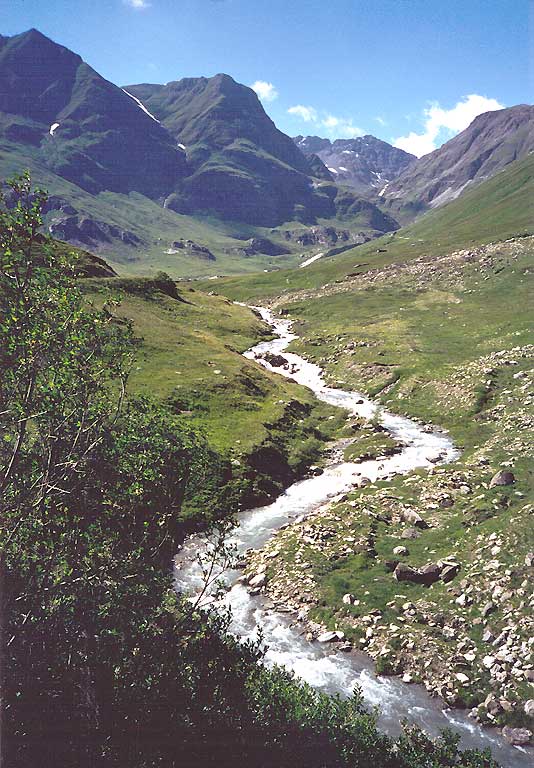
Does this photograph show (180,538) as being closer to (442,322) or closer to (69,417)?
(69,417)

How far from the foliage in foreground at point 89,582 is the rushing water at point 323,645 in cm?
188

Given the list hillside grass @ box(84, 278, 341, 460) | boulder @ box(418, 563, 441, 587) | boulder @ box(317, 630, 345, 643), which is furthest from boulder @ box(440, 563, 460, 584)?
hillside grass @ box(84, 278, 341, 460)

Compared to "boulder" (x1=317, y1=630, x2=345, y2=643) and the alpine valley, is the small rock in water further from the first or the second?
"boulder" (x1=317, y1=630, x2=345, y2=643)

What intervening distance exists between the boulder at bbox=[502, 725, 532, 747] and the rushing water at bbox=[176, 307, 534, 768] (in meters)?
0.23

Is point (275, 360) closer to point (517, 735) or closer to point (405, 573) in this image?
point (405, 573)

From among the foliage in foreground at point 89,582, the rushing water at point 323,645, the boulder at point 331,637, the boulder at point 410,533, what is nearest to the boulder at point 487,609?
the rushing water at point 323,645

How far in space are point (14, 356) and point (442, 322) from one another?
88.4 meters

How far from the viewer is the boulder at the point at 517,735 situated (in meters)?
17.9

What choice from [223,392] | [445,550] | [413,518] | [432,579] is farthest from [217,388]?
[432,579]

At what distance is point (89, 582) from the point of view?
12.6 m

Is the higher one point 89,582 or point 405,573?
point 89,582

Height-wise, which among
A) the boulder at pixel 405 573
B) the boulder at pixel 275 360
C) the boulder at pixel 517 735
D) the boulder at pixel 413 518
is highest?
the boulder at pixel 275 360

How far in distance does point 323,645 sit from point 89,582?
49.1 ft

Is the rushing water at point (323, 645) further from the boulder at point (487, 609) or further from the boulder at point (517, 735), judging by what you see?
the boulder at point (487, 609)
